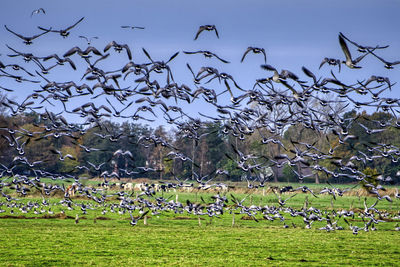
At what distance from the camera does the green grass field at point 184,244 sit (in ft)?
72.2

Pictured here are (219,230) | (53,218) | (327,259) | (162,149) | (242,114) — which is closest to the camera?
(327,259)

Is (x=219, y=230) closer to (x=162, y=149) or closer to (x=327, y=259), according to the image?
(x=327, y=259)

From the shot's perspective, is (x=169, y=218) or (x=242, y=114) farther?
(x=169, y=218)

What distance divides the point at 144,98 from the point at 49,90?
Result: 447cm

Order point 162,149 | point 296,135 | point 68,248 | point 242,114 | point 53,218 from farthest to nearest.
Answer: point 162,149 < point 296,135 < point 53,218 < point 242,114 < point 68,248

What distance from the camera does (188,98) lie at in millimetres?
24062

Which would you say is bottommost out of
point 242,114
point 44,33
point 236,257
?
point 236,257

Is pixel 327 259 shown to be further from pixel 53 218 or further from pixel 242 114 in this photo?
pixel 53 218

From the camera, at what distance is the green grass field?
72.2 feet

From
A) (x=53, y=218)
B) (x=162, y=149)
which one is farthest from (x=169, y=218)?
(x=162, y=149)

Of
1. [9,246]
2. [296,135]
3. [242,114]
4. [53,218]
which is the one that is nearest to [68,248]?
[9,246]

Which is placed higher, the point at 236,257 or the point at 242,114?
the point at 242,114

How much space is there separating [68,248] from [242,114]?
35.8 feet

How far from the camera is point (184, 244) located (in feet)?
88.4
